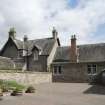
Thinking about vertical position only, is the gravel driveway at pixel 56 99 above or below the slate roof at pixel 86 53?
below

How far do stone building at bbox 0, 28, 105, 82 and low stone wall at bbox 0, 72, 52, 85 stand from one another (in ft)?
9.33

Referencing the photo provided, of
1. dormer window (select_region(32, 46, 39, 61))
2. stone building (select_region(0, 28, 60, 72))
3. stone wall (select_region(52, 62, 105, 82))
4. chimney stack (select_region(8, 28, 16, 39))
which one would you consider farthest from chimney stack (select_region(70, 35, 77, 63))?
chimney stack (select_region(8, 28, 16, 39))

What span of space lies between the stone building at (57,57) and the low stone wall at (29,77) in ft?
9.33

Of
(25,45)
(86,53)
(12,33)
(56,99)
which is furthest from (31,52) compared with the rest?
(56,99)

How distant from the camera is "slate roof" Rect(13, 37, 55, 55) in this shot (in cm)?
4556

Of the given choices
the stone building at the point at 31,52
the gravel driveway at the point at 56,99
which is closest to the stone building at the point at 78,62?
the stone building at the point at 31,52

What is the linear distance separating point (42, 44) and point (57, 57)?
410cm

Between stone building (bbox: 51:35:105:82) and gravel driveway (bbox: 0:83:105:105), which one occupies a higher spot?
stone building (bbox: 51:35:105:82)

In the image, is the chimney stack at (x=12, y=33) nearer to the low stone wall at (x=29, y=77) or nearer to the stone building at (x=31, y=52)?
the stone building at (x=31, y=52)

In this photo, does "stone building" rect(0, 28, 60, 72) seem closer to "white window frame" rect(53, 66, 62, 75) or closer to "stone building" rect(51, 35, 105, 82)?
"white window frame" rect(53, 66, 62, 75)

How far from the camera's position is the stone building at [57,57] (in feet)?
136

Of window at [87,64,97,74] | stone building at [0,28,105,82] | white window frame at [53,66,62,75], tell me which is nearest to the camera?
window at [87,64,97,74]

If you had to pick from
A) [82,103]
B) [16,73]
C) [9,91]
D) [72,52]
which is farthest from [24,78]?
[82,103]

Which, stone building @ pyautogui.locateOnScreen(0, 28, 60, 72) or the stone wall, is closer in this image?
the stone wall
